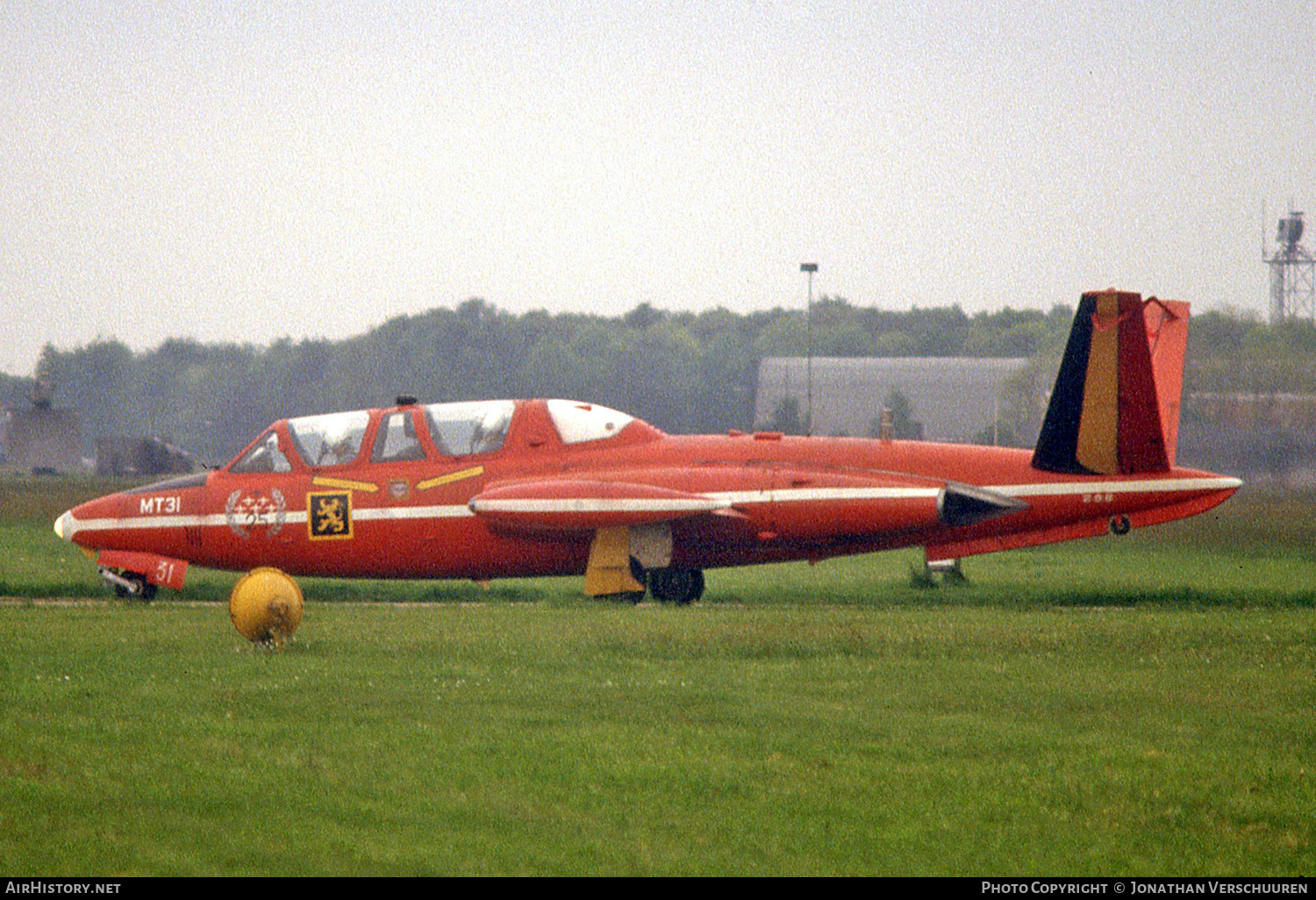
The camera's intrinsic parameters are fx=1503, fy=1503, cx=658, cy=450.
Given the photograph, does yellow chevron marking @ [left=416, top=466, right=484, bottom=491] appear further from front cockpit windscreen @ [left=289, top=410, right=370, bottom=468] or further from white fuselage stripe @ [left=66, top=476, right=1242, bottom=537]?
front cockpit windscreen @ [left=289, top=410, right=370, bottom=468]

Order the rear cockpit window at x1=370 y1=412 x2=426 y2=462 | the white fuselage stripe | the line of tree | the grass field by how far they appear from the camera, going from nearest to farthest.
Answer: the grass field < the white fuselage stripe < the rear cockpit window at x1=370 y1=412 x2=426 y2=462 < the line of tree

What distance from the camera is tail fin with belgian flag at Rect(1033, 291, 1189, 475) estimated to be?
18766 mm

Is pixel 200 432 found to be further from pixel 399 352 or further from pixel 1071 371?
pixel 1071 371

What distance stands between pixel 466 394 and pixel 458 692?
6005cm

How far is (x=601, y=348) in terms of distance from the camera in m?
74.9

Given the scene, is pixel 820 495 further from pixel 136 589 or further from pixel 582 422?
pixel 136 589

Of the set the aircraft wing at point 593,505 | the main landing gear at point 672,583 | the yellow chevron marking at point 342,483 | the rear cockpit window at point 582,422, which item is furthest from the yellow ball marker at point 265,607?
the main landing gear at point 672,583

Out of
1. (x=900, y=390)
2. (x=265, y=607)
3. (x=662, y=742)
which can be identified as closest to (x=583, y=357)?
(x=900, y=390)

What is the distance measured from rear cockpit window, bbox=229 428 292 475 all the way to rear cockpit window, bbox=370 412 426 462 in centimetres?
154

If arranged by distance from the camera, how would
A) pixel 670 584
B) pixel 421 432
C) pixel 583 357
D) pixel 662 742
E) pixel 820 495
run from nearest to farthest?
pixel 662 742, pixel 820 495, pixel 670 584, pixel 421 432, pixel 583 357

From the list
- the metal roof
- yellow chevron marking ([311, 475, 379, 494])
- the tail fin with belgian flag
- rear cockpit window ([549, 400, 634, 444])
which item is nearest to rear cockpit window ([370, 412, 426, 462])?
yellow chevron marking ([311, 475, 379, 494])

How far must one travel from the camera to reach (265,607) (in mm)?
14461

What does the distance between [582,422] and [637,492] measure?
185 cm

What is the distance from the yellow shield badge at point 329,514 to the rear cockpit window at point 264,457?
0.87 m
